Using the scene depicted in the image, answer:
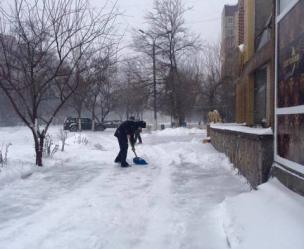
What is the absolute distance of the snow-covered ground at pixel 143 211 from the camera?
5543 millimetres

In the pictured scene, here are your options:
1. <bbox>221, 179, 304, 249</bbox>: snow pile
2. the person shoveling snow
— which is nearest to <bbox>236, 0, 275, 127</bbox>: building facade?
the person shoveling snow

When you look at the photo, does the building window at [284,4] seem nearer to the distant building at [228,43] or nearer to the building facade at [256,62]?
the building facade at [256,62]

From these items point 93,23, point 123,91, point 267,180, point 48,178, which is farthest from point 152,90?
point 267,180

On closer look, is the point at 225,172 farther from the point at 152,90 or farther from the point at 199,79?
the point at 199,79

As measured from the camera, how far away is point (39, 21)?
13.0 metres

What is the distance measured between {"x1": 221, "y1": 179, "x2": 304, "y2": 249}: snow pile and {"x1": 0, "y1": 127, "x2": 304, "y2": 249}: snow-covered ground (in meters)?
0.01

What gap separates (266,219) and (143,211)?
2.38m

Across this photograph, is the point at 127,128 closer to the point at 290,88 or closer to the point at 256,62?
the point at 256,62

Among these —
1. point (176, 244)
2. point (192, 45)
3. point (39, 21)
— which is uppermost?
point (192, 45)

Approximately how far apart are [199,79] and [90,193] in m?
43.7

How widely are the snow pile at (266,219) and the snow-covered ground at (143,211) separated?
0.04ft

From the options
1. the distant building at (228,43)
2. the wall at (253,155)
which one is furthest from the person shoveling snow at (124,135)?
the distant building at (228,43)

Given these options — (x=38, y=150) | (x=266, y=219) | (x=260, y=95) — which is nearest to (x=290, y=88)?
(x=266, y=219)

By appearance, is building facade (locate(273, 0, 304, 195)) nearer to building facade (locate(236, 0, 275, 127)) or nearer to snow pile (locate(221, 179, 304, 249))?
snow pile (locate(221, 179, 304, 249))
